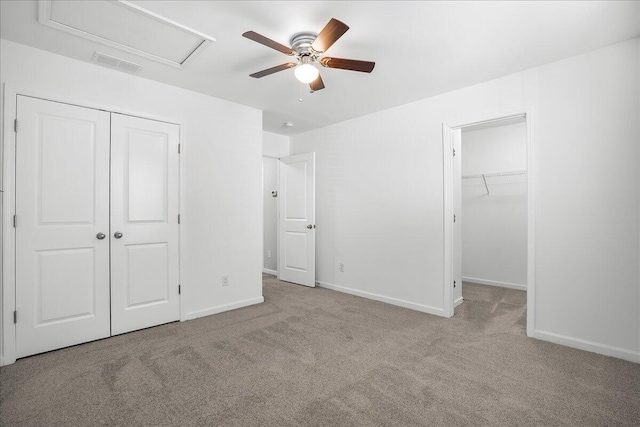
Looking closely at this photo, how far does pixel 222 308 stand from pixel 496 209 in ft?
14.1

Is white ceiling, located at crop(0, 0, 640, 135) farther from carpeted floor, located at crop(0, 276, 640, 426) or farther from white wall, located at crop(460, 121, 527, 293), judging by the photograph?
carpeted floor, located at crop(0, 276, 640, 426)

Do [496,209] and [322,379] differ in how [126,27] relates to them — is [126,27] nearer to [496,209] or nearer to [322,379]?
[322,379]

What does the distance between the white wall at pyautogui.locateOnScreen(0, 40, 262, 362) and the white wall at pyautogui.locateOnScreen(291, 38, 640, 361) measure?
1.81m

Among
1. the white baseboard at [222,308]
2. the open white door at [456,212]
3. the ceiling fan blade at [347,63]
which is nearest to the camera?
the ceiling fan blade at [347,63]

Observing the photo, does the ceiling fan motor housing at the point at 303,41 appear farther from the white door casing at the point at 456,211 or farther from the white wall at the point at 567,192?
the white door casing at the point at 456,211

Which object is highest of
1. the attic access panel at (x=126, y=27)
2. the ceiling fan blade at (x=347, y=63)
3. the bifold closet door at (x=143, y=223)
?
the attic access panel at (x=126, y=27)

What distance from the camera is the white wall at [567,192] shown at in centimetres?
245

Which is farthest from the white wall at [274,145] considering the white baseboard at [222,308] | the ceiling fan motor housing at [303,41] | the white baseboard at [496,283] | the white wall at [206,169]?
the white baseboard at [496,283]

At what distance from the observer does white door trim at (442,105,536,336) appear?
2883mm

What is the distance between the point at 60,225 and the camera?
264 centimetres

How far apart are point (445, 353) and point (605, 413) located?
38.5 inches

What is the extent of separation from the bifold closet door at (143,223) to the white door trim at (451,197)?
2.90m

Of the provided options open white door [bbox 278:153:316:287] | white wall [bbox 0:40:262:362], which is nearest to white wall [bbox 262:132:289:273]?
open white door [bbox 278:153:316:287]

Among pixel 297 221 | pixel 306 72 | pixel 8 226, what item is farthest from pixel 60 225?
pixel 297 221
